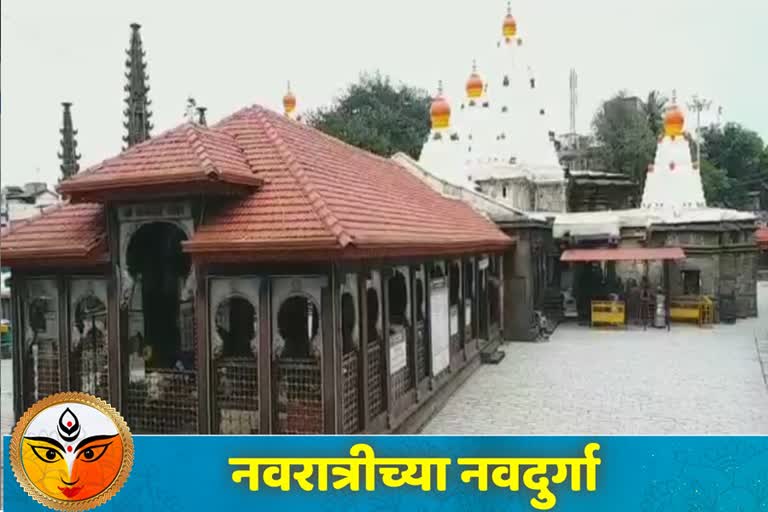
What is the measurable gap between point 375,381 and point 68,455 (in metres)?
2.04

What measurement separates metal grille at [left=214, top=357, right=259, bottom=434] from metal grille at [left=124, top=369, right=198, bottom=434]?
0.20 metres

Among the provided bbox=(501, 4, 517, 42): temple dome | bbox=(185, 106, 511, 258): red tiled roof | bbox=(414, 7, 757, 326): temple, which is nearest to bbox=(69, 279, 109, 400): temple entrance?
bbox=(185, 106, 511, 258): red tiled roof

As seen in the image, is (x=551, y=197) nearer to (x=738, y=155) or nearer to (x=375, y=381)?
(x=738, y=155)

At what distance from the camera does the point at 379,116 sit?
9.06 meters

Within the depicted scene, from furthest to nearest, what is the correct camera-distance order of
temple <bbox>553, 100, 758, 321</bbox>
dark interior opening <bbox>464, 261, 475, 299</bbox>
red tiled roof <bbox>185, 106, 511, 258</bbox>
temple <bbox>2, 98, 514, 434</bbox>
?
temple <bbox>553, 100, 758, 321</bbox>
dark interior opening <bbox>464, 261, 475, 299</bbox>
temple <bbox>2, 98, 514, 434</bbox>
red tiled roof <bbox>185, 106, 511, 258</bbox>

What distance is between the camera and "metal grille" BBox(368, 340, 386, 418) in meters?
4.51

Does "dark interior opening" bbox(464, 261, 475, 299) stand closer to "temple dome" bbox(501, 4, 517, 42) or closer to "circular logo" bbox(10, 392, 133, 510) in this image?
"temple dome" bbox(501, 4, 517, 42)

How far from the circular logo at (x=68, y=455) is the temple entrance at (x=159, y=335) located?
102 cm

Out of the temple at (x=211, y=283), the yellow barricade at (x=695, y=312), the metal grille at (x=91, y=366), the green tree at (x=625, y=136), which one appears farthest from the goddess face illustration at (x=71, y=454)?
the yellow barricade at (x=695, y=312)

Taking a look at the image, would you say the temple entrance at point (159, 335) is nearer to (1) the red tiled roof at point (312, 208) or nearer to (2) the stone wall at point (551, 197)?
(1) the red tiled roof at point (312, 208)

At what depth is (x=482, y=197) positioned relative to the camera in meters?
10.0

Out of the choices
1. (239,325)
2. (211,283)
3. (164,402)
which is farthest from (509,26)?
(164,402)

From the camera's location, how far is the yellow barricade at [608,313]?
9594mm

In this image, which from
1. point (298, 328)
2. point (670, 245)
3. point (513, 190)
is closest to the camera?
point (298, 328)
